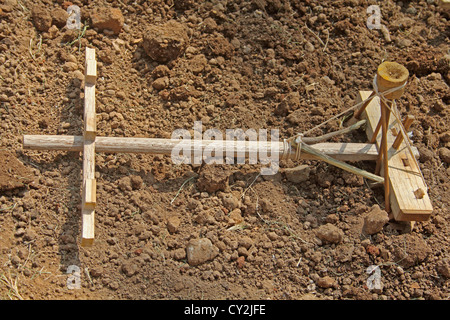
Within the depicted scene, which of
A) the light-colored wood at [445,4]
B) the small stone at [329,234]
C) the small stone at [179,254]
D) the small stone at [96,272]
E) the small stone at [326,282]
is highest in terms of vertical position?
the light-colored wood at [445,4]

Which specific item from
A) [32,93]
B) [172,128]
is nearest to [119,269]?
[172,128]

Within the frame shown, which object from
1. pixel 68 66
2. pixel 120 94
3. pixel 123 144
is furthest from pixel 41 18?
A: pixel 123 144

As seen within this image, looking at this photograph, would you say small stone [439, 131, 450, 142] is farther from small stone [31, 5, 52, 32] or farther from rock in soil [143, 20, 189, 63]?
small stone [31, 5, 52, 32]

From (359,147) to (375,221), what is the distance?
0.59 m

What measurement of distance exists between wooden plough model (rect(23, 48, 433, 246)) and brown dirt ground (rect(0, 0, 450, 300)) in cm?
18

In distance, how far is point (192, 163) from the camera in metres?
4.27

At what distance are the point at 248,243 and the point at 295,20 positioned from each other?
6.78 feet

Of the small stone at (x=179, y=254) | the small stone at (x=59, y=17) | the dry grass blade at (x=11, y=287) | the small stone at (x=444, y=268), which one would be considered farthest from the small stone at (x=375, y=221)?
the small stone at (x=59, y=17)

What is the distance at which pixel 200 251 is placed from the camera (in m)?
3.83

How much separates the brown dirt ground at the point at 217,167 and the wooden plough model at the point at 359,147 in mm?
176

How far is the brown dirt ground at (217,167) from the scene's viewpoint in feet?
12.5

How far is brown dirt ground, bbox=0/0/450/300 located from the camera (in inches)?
150

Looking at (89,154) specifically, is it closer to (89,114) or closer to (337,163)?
(89,114)

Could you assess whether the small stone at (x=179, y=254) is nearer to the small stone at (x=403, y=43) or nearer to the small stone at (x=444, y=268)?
the small stone at (x=444, y=268)
